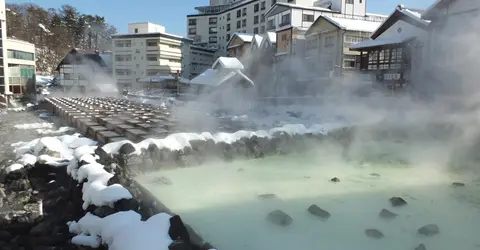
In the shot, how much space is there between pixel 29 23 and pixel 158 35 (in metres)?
13.7

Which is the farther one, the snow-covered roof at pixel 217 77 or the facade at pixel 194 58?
the facade at pixel 194 58

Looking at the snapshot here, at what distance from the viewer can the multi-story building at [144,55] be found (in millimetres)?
39750

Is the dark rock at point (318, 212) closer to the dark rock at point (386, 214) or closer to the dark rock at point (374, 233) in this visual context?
the dark rock at point (374, 233)

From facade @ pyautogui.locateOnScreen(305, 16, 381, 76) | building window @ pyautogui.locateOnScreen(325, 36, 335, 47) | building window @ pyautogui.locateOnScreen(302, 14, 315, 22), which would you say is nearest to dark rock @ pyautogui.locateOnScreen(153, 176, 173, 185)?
→ facade @ pyautogui.locateOnScreen(305, 16, 381, 76)

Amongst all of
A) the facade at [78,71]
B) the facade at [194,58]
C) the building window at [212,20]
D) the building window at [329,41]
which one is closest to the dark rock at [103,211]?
the building window at [329,41]

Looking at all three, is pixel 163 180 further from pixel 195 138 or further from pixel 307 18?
pixel 307 18

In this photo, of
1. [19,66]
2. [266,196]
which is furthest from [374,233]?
[19,66]

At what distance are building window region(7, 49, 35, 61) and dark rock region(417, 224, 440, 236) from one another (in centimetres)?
2937

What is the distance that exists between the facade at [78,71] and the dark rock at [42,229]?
114 feet

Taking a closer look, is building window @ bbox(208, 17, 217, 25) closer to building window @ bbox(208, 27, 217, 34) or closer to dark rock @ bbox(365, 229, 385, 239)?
building window @ bbox(208, 27, 217, 34)

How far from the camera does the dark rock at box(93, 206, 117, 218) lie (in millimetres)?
3834

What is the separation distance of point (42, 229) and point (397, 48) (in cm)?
1628

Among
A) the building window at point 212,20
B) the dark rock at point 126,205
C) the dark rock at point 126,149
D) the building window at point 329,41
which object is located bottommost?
the dark rock at point 126,205

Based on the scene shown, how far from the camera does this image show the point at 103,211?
3.89 meters
